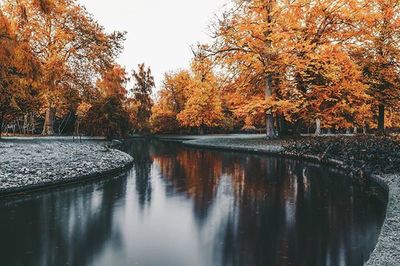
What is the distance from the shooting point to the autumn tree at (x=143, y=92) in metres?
63.2

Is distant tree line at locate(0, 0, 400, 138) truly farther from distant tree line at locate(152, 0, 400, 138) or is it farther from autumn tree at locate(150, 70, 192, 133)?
autumn tree at locate(150, 70, 192, 133)

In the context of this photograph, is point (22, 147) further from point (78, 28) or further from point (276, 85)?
point (276, 85)

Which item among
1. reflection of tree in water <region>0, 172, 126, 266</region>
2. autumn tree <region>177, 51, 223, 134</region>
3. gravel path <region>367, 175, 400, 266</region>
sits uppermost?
autumn tree <region>177, 51, 223, 134</region>

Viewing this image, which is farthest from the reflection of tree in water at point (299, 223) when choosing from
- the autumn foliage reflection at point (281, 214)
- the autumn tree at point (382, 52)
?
the autumn tree at point (382, 52)

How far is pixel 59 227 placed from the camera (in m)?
7.49

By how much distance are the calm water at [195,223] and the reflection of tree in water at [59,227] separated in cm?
2

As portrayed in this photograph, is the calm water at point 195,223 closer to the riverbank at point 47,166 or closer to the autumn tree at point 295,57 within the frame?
the riverbank at point 47,166

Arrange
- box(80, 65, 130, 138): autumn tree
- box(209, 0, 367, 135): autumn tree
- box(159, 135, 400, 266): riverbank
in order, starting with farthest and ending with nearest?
box(80, 65, 130, 138): autumn tree, box(209, 0, 367, 135): autumn tree, box(159, 135, 400, 266): riverbank

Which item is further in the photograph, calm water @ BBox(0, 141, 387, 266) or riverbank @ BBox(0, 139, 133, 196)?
riverbank @ BBox(0, 139, 133, 196)

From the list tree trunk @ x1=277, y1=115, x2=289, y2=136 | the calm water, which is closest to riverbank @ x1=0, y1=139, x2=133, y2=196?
the calm water

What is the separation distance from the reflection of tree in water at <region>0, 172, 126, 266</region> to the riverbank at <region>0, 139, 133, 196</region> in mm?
822

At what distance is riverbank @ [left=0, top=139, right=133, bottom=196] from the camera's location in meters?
10.9

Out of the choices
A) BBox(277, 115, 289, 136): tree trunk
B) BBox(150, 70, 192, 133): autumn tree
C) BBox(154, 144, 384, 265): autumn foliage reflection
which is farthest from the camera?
BBox(150, 70, 192, 133): autumn tree

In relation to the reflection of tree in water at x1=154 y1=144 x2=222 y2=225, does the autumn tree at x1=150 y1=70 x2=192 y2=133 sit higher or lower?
higher
